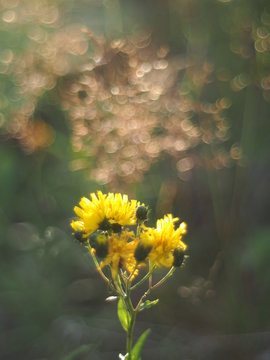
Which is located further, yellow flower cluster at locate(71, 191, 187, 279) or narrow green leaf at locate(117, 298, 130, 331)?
narrow green leaf at locate(117, 298, 130, 331)

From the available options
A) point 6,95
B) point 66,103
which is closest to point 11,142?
point 6,95

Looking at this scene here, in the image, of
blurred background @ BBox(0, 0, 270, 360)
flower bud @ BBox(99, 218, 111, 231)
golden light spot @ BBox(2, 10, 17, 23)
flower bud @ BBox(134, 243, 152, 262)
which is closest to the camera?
flower bud @ BBox(134, 243, 152, 262)

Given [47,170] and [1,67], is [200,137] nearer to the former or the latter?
[47,170]

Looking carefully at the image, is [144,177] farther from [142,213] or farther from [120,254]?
[120,254]

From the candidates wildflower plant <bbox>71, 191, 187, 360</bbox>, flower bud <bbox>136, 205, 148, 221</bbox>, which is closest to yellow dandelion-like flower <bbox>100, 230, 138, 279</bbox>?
wildflower plant <bbox>71, 191, 187, 360</bbox>

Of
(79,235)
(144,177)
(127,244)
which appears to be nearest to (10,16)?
(144,177)

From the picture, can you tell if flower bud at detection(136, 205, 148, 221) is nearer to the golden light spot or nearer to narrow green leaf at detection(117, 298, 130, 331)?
narrow green leaf at detection(117, 298, 130, 331)
